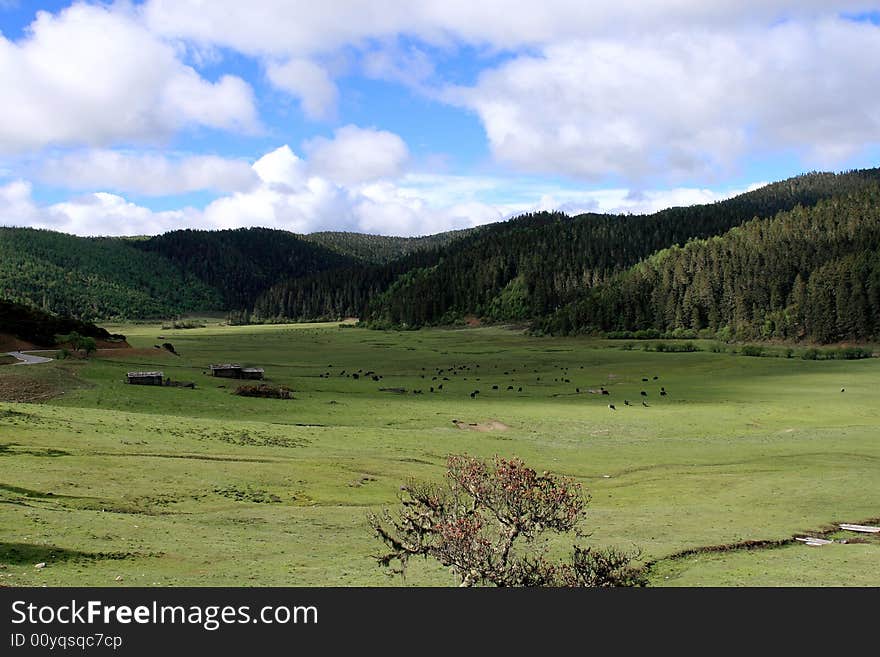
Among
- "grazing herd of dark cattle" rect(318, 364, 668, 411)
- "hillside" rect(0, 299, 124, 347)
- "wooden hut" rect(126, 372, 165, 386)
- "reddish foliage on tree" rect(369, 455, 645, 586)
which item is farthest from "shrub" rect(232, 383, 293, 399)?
"reddish foliage on tree" rect(369, 455, 645, 586)

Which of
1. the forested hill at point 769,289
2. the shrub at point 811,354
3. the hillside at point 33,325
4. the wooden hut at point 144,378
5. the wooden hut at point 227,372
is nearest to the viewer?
the wooden hut at point 144,378

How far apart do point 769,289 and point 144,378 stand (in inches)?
5490

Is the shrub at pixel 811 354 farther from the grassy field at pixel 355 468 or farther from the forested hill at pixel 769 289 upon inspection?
the grassy field at pixel 355 468

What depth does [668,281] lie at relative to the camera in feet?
618

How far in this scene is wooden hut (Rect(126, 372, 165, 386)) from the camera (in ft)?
203

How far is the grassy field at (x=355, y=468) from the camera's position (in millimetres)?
21688

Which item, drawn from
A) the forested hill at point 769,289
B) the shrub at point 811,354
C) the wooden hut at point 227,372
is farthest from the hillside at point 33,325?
the forested hill at point 769,289

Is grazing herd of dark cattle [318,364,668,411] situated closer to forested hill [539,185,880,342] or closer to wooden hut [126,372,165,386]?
wooden hut [126,372,165,386]

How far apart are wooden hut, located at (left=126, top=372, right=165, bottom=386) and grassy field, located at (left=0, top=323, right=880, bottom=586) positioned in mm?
2645

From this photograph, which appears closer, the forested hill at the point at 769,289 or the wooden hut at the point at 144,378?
the wooden hut at the point at 144,378

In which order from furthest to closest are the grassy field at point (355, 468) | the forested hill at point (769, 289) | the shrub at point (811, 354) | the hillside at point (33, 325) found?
the forested hill at point (769, 289)
the shrub at point (811, 354)
the hillside at point (33, 325)
the grassy field at point (355, 468)

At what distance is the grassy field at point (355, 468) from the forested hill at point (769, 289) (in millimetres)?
58199

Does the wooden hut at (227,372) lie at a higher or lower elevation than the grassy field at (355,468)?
higher
